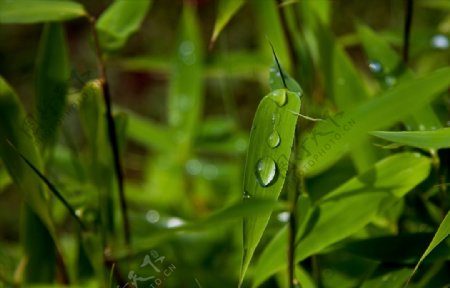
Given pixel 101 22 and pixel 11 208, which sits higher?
pixel 101 22

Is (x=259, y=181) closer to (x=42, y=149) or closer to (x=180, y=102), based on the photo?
(x=42, y=149)

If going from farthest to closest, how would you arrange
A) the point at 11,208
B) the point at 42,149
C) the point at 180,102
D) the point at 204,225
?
the point at 11,208 → the point at 180,102 → the point at 42,149 → the point at 204,225

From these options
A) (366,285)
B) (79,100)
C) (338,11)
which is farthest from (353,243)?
(338,11)

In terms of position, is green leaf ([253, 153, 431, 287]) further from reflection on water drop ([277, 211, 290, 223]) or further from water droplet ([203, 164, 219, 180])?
water droplet ([203, 164, 219, 180])

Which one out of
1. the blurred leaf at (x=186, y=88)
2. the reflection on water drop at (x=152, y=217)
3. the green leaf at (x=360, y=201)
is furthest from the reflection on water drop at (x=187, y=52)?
the green leaf at (x=360, y=201)

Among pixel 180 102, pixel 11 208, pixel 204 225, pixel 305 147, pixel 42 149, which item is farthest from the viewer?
pixel 11 208
